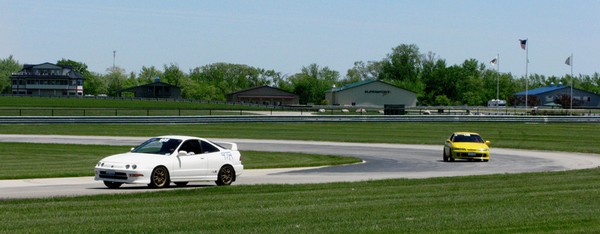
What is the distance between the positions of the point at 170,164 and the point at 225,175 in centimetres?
171

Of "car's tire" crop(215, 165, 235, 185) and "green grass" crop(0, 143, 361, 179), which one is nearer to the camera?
"car's tire" crop(215, 165, 235, 185)

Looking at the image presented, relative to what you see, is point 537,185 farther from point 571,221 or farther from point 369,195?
point 571,221

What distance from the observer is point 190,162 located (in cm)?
2344

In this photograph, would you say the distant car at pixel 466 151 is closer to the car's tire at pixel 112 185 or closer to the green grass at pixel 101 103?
the car's tire at pixel 112 185

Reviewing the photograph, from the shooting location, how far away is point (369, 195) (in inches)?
777

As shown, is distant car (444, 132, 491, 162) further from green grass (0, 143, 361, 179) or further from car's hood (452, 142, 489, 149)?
green grass (0, 143, 361, 179)

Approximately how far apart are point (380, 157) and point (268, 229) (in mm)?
25203

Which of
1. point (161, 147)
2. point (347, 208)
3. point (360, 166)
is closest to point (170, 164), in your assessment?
point (161, 147)

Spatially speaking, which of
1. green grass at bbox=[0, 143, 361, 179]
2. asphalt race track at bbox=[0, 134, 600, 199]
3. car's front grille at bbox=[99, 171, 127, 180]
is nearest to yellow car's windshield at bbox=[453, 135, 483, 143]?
asphalt race track at bbox=[0, 134, 600, 199]

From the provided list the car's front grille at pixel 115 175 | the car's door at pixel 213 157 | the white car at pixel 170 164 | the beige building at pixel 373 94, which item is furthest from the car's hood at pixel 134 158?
the beige building at pixel 373 94

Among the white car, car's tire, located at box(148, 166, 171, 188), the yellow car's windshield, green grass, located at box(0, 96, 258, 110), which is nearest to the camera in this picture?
the white car

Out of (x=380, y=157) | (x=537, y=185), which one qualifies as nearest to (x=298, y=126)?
(x=380, y=157)

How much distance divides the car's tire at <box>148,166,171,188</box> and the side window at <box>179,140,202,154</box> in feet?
2.94

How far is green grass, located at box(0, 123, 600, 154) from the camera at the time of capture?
53.1 m
